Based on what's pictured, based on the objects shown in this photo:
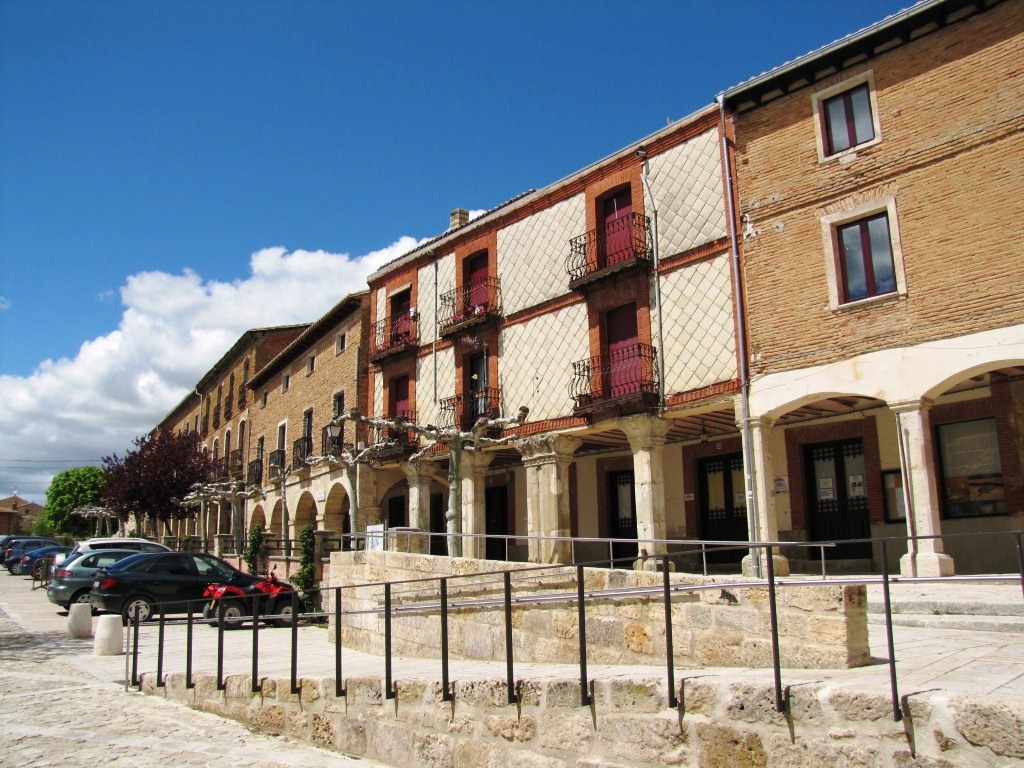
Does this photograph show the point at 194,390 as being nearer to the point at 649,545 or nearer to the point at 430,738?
the point at 649,545

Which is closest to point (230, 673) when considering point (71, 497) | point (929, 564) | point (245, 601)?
point (245, 601)

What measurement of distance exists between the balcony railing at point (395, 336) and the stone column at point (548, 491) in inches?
254

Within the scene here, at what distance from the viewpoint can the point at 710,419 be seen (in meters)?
18.1

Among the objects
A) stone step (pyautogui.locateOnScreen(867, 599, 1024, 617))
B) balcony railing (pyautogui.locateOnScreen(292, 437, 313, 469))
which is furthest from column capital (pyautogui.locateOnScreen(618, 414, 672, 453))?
balcony railing (pyautogui.locateOnScreen(292, 437, 313, 469))

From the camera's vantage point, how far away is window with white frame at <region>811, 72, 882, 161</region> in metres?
14.4

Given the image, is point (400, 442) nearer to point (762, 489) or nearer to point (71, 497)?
point (762, 489)

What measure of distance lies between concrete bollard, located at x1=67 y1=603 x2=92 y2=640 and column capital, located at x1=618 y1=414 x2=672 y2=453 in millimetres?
10827

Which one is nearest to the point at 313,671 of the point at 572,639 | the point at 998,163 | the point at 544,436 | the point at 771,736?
the point at 572,639

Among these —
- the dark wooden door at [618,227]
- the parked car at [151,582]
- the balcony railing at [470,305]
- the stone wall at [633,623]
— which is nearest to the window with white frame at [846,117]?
the dark wooden door at [618,227]

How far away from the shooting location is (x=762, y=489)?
14.9 metres

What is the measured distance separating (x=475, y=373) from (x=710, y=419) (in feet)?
23.2

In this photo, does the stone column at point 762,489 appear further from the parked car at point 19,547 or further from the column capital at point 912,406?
the parked car at point 19,547

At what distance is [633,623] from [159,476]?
36548 mm

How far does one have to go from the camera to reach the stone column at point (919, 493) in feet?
41.1
